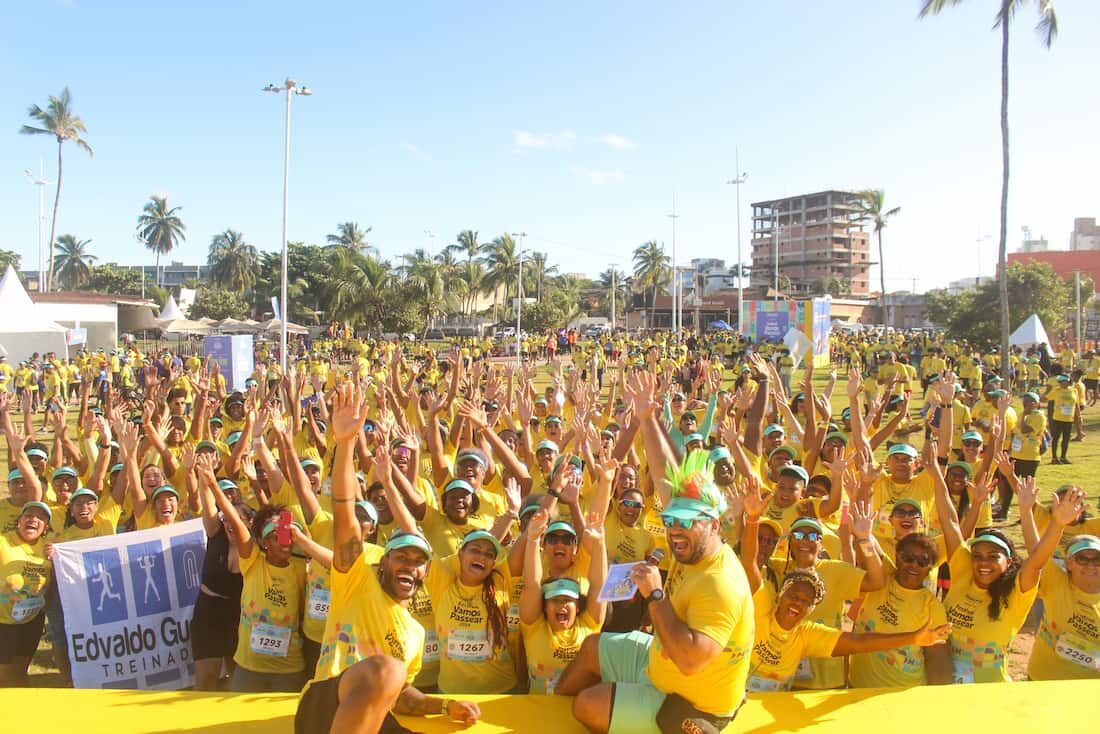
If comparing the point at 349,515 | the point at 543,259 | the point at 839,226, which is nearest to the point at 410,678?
the point at 349,515

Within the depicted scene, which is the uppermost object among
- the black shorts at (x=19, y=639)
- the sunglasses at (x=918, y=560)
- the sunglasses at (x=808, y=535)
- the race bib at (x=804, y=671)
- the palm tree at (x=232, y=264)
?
the palm tree at (x=232, y=264)

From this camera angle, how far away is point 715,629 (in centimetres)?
270

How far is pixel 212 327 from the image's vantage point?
1577 inches

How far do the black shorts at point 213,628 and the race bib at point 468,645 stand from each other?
165 cm

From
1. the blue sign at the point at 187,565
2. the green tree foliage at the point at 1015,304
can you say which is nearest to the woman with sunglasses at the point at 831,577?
the blue sign at the point at 187,565

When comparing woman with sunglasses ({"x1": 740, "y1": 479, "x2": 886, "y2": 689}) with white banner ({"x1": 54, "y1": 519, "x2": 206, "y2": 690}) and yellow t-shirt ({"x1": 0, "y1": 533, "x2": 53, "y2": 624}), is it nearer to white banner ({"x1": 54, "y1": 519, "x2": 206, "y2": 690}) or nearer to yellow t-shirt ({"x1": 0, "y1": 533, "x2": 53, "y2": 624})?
white banner ({"x1": 54, "y1": 519, "x2": 206, "y2": 690})

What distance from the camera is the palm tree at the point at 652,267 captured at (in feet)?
270

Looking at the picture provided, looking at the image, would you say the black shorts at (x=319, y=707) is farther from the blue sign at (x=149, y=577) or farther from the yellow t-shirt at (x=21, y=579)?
the yellow t-shirt at (x=21, y=579)

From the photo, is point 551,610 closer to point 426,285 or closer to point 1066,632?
point 1066,632

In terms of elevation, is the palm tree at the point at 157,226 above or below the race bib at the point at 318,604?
above

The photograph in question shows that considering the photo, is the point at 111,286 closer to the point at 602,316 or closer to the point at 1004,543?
the point at 602,316

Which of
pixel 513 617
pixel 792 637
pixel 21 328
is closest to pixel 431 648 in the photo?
pixel 513 617

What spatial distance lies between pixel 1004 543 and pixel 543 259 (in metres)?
74.1

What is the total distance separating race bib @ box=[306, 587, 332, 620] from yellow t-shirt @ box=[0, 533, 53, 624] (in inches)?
78.0
